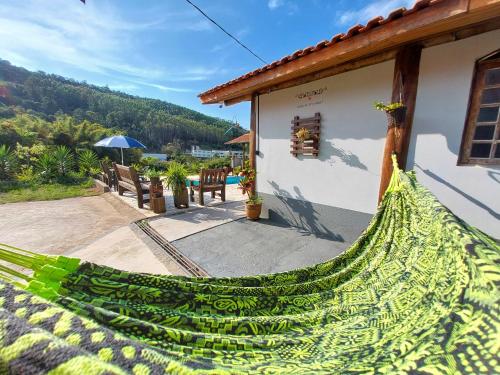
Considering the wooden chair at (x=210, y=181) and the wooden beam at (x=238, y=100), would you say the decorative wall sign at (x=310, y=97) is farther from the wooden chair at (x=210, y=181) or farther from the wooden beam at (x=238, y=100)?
the wooden chair at (x=210, y=181)

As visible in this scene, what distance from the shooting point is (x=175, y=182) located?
4.27 m

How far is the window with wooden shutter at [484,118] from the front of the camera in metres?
1.75

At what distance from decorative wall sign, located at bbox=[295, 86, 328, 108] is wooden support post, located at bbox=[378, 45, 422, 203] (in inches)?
35.5

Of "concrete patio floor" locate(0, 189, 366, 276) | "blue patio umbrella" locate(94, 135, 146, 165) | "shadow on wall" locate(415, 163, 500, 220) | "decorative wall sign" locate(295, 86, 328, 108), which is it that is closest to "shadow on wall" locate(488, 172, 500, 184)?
"shadow on wall" locate(415, 163, 500, 220)

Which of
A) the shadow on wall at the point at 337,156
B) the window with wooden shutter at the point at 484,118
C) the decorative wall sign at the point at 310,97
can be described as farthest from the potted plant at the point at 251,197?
the window with wooden shutter at the point at 484,118

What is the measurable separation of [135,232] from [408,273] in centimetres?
327

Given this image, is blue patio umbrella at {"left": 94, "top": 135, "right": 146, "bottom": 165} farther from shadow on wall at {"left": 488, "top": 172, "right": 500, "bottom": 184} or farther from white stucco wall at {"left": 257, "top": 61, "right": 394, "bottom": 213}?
shadow on wall at {"left": 488, "top": 172, "right": 500, "bottom": 184}

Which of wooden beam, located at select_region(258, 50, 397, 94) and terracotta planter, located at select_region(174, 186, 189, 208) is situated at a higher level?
wooden beam, located at select_region(258, 50, 397, 94)

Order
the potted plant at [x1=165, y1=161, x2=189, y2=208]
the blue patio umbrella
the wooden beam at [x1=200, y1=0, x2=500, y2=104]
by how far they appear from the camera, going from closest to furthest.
A: the wooden beam at [x1=200, y1=0, x2=500, y2=104] → the potted plant at [x1=165, y1=161, x2=189, y2=208] → the blue patio umbrella

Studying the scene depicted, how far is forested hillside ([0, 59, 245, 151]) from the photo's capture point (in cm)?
2699

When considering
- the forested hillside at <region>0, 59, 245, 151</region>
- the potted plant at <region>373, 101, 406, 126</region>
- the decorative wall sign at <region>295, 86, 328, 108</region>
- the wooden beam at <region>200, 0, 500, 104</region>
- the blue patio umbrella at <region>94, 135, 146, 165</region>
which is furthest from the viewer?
the forested hillside at <region>0, 59, 245, 151</region>

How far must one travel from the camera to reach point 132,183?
450 centimetres

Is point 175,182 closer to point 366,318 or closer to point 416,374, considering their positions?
point 366,318

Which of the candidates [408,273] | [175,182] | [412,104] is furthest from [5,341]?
[175,182]
